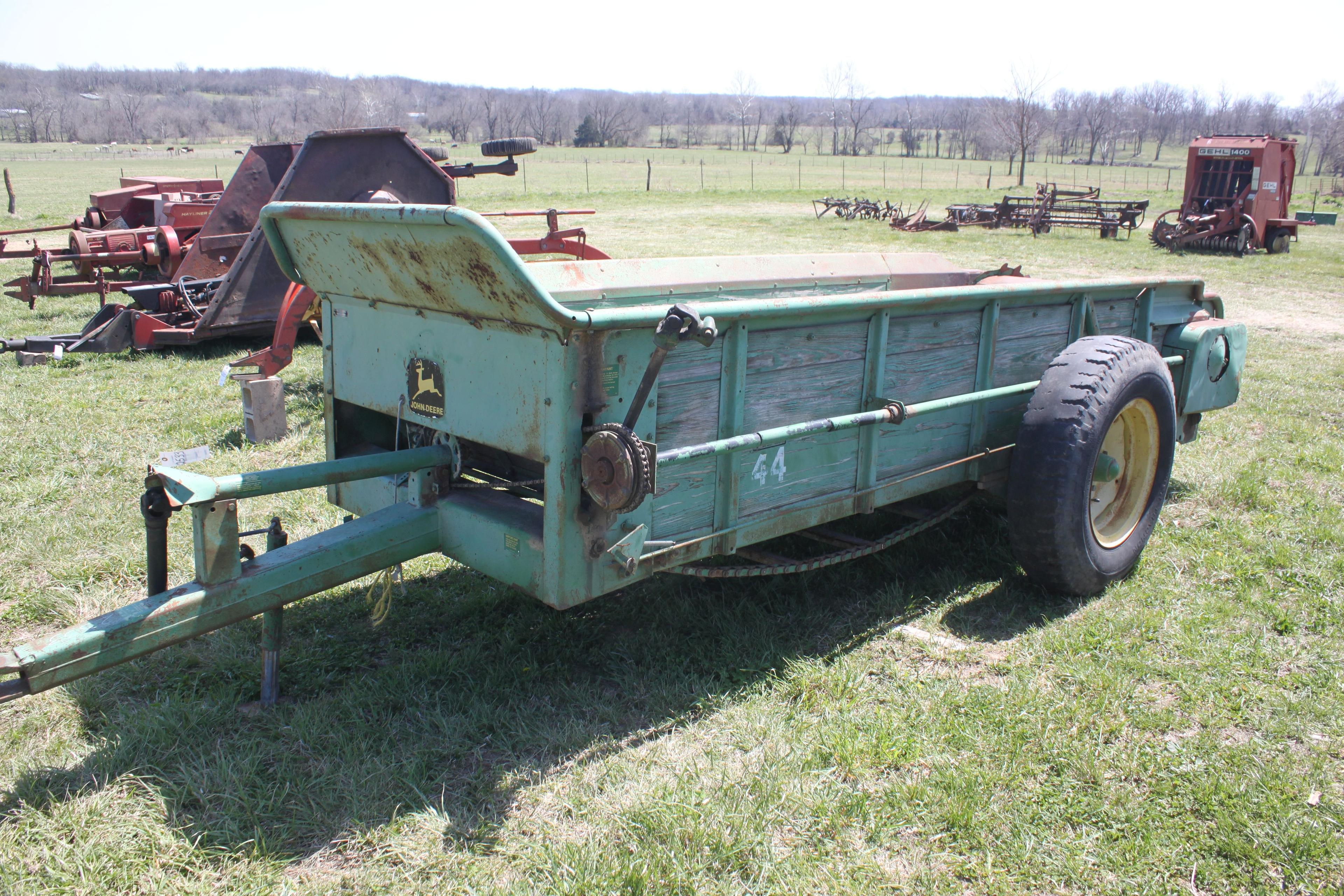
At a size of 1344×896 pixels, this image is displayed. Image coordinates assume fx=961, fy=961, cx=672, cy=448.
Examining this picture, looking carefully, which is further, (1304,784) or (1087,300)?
(1087,300)

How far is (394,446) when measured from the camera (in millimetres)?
3535

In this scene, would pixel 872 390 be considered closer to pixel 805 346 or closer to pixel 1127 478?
pixel 805 346

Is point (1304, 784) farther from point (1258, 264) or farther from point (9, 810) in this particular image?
point (1258, 264)

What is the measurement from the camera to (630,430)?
2594 mm

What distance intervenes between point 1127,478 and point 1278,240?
18.4 metres

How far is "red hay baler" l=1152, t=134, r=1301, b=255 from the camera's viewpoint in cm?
1872

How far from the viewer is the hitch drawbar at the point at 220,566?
2.31 metres

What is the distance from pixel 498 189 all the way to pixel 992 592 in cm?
3122

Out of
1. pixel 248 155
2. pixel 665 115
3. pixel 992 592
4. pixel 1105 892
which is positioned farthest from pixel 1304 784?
pixel 665 115

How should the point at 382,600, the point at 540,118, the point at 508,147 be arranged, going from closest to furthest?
the point at 382,600 < the point at 508,147 < the point at 540,118

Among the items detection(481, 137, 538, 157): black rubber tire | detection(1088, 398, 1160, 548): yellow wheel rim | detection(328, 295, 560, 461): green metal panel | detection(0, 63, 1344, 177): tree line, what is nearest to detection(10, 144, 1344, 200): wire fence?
detection(0, 63, 1344, 177): tree line

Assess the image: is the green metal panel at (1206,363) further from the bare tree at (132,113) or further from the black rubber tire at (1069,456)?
the bare tree at (132,113)

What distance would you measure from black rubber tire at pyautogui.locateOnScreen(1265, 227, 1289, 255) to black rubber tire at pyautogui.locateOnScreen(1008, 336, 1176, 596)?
18521 mm

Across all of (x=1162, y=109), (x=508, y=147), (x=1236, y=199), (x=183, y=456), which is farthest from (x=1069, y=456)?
(x=1162, y=109)
